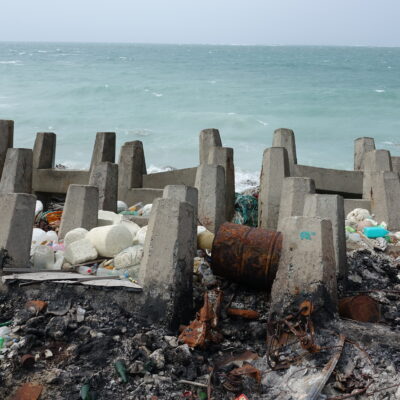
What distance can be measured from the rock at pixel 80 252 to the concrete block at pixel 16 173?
92.7 inches

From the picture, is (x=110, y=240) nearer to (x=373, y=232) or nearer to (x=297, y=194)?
(x=297, y=194)

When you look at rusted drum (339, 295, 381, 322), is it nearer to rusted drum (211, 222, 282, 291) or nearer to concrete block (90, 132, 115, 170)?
rusted drum (211, 222, 282, 291)

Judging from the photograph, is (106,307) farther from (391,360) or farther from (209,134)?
(209,134)

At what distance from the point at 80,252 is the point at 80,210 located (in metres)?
0.83

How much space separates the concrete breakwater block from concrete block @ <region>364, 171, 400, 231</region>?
3634 mm

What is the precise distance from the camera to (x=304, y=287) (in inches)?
167

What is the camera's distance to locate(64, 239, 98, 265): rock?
517 centimetres

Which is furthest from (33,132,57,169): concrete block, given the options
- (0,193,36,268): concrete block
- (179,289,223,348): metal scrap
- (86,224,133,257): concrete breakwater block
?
(179,289,223,348): metal scrap

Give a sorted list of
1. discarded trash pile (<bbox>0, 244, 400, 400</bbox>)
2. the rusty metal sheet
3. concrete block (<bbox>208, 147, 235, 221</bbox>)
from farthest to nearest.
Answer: concrete block (<bbox>208, 147, 235, 221</bbox>), the rusty metal sheet, discarded trash pile (<bbox>0, 244, 400, 400</bbox>)

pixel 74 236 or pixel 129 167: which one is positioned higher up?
pixel 129 167

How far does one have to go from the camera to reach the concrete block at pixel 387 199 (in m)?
7.11

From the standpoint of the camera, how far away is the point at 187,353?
12.8 ft

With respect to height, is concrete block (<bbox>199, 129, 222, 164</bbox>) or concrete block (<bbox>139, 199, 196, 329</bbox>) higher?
concrete block (<bbox>199, 129, 222, 164</bbox>)

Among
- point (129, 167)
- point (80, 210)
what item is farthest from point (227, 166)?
point (80, 210)
